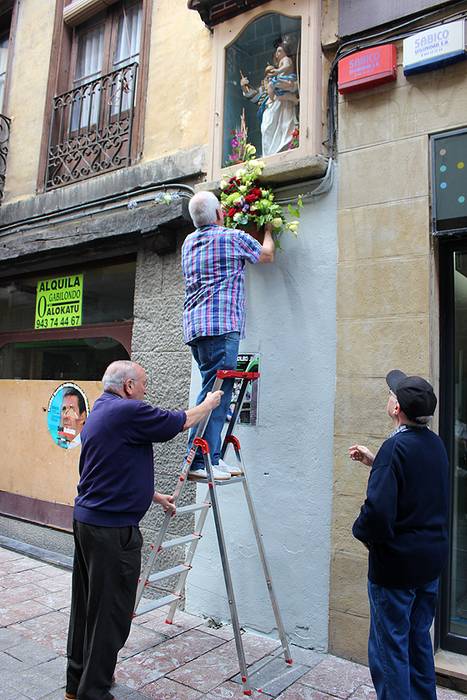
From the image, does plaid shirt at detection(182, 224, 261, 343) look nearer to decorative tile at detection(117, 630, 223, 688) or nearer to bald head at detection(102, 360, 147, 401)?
bald head at detection(102, 360, 147, 401)

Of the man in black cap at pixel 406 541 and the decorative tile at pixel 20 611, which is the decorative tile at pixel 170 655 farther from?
the man in black cap at pixel 406 541

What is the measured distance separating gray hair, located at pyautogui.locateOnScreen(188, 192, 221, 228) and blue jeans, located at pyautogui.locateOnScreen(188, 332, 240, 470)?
813 millimetres

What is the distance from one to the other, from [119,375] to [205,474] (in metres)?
0.87

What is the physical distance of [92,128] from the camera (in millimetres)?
6547

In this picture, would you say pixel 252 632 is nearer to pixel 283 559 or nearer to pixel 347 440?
pixel 283 559

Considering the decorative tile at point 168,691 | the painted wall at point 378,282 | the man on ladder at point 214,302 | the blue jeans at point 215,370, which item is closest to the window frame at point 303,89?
the painted wall at point 378,282

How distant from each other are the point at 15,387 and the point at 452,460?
17.0 feet

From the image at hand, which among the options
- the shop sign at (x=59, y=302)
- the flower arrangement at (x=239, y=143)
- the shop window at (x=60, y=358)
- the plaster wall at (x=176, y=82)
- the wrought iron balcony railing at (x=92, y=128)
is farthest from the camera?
the shop sign at (x=59, y=302)

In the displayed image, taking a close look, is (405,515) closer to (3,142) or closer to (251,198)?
(251,198)

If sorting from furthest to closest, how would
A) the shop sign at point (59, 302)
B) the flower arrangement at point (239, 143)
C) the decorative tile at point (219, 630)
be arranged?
the shop sign at point (59, 302) < the flower arrangement at point (239, 143) < the decorative tile at point (219, 630)

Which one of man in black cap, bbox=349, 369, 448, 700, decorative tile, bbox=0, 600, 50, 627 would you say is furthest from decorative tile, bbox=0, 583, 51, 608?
man in black cap, bbox=349, 369, 448, 700

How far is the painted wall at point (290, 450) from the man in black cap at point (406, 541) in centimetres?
121

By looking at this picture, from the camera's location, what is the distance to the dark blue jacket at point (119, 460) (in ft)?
10.2

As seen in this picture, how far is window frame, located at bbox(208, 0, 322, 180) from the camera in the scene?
4.38 m
